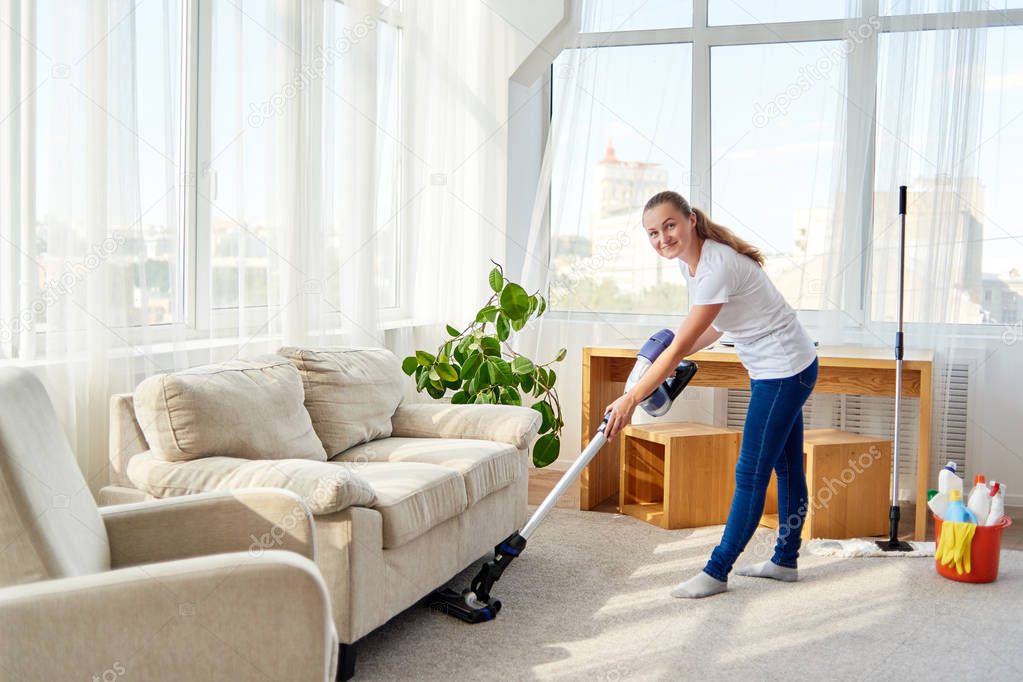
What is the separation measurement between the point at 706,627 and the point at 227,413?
1.45 metres

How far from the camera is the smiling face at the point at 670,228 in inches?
120

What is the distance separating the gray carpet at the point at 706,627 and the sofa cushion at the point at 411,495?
32 centimetres

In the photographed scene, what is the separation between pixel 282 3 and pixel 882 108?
2.58 metres

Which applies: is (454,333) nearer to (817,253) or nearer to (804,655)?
(817,253)

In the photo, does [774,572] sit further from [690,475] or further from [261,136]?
[261,136]

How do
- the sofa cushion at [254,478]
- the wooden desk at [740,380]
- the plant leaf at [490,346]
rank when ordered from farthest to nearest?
the plant leaf at [490,346] < the wooden desk at [740,380] < the sofa cushion at [254,478]

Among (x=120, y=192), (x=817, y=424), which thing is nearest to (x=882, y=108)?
(x=817, y=424)

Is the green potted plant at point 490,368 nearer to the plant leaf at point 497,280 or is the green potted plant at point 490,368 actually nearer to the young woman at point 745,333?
the plant leaf at point 497,280

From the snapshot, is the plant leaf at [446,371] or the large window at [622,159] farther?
the large window at [622,159]

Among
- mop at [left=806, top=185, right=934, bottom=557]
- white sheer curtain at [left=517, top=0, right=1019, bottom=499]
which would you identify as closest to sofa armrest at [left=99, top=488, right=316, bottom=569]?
mop at [left=806, top=185, right=934, bottom=557]

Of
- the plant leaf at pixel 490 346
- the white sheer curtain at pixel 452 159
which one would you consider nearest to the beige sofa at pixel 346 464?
the plant leaf at pixel 490 346

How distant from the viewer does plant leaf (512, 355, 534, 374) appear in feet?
14.0

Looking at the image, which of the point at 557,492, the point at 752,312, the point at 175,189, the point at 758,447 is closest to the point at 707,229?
the point at 752,312

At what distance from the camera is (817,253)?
4738 mm
